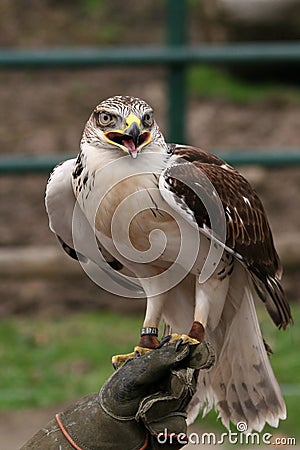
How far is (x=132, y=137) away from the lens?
275 centimetres

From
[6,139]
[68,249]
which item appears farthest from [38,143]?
[68,249]

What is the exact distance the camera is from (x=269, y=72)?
356 inches

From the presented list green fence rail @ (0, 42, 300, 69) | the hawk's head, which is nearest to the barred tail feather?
the hawk's head

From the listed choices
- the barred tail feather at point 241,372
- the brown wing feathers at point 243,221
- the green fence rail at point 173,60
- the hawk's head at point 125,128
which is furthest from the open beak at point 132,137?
the green fence rail at point 173,60

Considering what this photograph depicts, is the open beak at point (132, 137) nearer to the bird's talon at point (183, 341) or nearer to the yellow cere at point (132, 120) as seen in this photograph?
the yellow cere at point (132, 120)

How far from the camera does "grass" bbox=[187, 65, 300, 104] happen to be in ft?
28.6

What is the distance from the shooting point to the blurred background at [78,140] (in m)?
5.40

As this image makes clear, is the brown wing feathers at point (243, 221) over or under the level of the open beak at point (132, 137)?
under

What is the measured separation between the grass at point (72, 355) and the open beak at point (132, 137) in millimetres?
2401

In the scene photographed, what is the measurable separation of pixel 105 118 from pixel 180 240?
392 mm

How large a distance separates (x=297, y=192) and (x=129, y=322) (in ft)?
6.00

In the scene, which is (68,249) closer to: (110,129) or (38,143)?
(110,129)

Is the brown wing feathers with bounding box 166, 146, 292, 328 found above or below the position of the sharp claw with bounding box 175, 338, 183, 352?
above

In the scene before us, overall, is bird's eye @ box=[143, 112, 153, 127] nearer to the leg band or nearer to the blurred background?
the leg band
